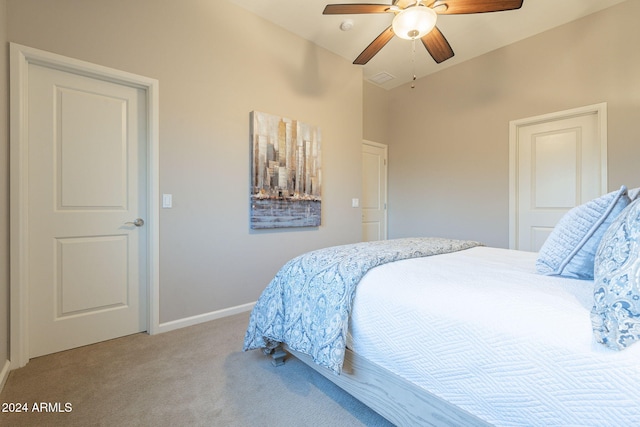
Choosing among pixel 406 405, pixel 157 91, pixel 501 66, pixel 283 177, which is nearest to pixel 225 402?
pixel 406 405

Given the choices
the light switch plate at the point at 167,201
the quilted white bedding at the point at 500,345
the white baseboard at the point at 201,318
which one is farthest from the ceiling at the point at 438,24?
the white baseboard at the point at 201,318

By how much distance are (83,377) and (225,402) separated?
2.98ft

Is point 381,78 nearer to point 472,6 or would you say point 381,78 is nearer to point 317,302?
point 472,6

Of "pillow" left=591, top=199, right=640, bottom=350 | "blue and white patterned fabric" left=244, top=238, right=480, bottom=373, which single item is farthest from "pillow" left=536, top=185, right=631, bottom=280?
"blue and white patterned fabric" left=244, top=238, right=480, bottom=373

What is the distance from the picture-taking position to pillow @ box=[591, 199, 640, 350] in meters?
0.66

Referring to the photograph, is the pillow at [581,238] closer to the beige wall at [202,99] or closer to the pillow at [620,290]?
the pillow at [620,290]

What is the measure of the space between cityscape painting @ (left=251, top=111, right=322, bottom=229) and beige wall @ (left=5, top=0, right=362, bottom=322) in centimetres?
11

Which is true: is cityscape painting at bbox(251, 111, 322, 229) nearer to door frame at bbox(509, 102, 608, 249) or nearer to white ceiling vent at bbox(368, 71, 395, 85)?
white ceiling vent at bbox(368, 71, 395, 85)

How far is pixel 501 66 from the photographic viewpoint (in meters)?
3.30

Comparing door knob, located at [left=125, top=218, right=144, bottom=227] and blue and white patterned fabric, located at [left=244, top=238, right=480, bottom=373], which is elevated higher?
door knob, located at [left=125, top=218, right=144, bottom=227]

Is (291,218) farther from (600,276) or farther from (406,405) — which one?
(600,276)

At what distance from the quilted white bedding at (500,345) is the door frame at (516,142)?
2380 millimetres

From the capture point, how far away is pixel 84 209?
6.58ft

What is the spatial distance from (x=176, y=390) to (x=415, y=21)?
277cm
